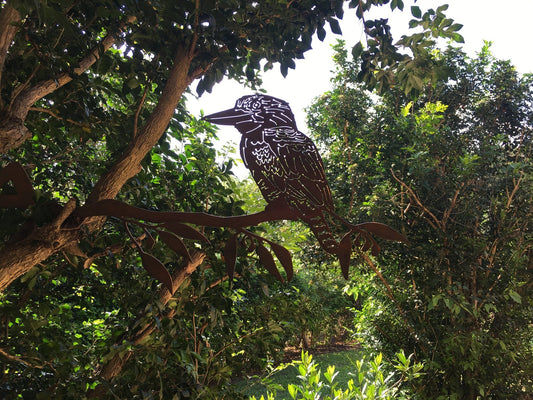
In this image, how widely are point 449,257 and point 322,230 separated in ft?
7.78

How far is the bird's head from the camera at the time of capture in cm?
105

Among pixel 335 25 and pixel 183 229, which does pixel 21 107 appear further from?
pixel 335 25

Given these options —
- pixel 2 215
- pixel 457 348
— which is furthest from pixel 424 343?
pixel 2 215

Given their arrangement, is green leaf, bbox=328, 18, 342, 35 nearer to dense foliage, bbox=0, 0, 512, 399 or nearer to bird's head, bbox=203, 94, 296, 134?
dense foliage, bbox=0, 0, 512, 399

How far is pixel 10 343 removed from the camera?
1.21 metres

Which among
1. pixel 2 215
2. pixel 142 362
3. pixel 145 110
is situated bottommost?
pixel 142 362

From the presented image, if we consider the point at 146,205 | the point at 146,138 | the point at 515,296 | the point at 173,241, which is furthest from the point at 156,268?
the point at 515,296

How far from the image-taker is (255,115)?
3.52ft

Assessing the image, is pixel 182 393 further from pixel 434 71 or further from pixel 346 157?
pixel 346 157

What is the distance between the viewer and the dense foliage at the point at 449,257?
2734 millimetres

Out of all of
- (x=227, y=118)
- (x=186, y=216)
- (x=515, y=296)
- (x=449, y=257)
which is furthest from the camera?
(x=449, y=257)

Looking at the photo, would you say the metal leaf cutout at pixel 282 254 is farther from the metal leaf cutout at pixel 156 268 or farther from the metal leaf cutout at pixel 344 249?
the metal leaf cutout at pixel 156 268

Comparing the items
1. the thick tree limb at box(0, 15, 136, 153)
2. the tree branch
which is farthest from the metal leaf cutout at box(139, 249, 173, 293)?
the thick tree limb at box(0, 15, 136, 153)

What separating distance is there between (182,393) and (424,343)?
2228 mm
